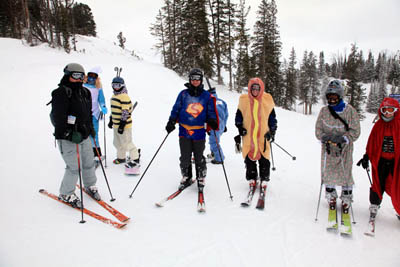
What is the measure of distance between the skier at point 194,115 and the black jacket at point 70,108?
55.1 inches

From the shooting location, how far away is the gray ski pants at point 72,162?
11.6ft

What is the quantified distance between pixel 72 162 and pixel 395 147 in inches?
200

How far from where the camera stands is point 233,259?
280 centimetres

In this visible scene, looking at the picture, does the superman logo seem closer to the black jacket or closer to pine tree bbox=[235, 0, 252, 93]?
the black jacket

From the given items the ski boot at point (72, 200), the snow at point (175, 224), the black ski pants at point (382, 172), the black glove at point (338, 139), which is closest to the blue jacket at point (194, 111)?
the snow at point (175, 224)

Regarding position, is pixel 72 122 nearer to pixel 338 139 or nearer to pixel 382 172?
pixel 338 139

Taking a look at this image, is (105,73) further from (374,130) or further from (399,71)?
(399,71)

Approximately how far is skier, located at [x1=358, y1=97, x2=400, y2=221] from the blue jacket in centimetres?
265

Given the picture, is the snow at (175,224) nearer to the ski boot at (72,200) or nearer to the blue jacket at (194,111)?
the ski boot at (72,200)

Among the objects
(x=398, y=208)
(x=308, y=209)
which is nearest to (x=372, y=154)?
(x=398, y=208)

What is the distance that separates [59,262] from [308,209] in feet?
→ 13.1

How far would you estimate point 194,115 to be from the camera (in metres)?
4.07

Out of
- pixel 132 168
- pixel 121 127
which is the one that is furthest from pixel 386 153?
pixel 121 127

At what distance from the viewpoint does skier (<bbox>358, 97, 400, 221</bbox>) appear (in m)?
3.37
